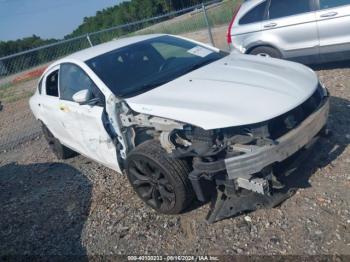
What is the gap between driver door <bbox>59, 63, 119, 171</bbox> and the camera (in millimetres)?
4230

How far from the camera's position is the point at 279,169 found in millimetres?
3570

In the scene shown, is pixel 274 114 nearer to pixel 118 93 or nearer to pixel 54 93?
pixel 118 93

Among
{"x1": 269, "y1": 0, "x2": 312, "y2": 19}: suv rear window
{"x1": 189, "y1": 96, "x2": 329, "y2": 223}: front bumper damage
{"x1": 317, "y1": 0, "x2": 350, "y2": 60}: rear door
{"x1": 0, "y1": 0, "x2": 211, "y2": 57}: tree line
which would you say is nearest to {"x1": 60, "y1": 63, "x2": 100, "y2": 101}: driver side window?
{"x1": 189, "y1": 96, "x2": 329, "y2": 223}: front bumper damage

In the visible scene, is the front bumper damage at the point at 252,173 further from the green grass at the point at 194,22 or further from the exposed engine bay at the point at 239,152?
the green grass at the point at 194,22

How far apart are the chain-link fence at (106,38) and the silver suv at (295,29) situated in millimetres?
2307

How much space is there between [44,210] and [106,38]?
891 centimetres

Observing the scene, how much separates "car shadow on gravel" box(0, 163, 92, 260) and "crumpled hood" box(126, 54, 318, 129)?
1568 mm

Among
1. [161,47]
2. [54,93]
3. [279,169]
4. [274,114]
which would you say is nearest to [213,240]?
[279,169]

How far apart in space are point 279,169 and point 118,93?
6.09ft

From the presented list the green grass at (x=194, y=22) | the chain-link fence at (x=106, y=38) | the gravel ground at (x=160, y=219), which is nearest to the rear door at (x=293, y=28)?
the gravel ground at (x=160, y=219)

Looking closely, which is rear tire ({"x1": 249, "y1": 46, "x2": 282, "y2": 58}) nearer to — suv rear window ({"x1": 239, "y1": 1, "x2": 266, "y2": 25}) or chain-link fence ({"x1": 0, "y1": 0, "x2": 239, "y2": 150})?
suv rear window ({"x1": 239, "y1": 1, "x2": 266, "y2": 25})

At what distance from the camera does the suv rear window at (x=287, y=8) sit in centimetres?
667

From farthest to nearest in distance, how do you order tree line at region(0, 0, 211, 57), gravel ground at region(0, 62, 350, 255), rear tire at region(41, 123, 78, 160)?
1. tree line at region(0, 0, 211, 57)
2. rear tire at region(41, 123, 78, 160)
3. gravel ground at region(0, 62, 350, 255)

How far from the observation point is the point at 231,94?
3553mm
